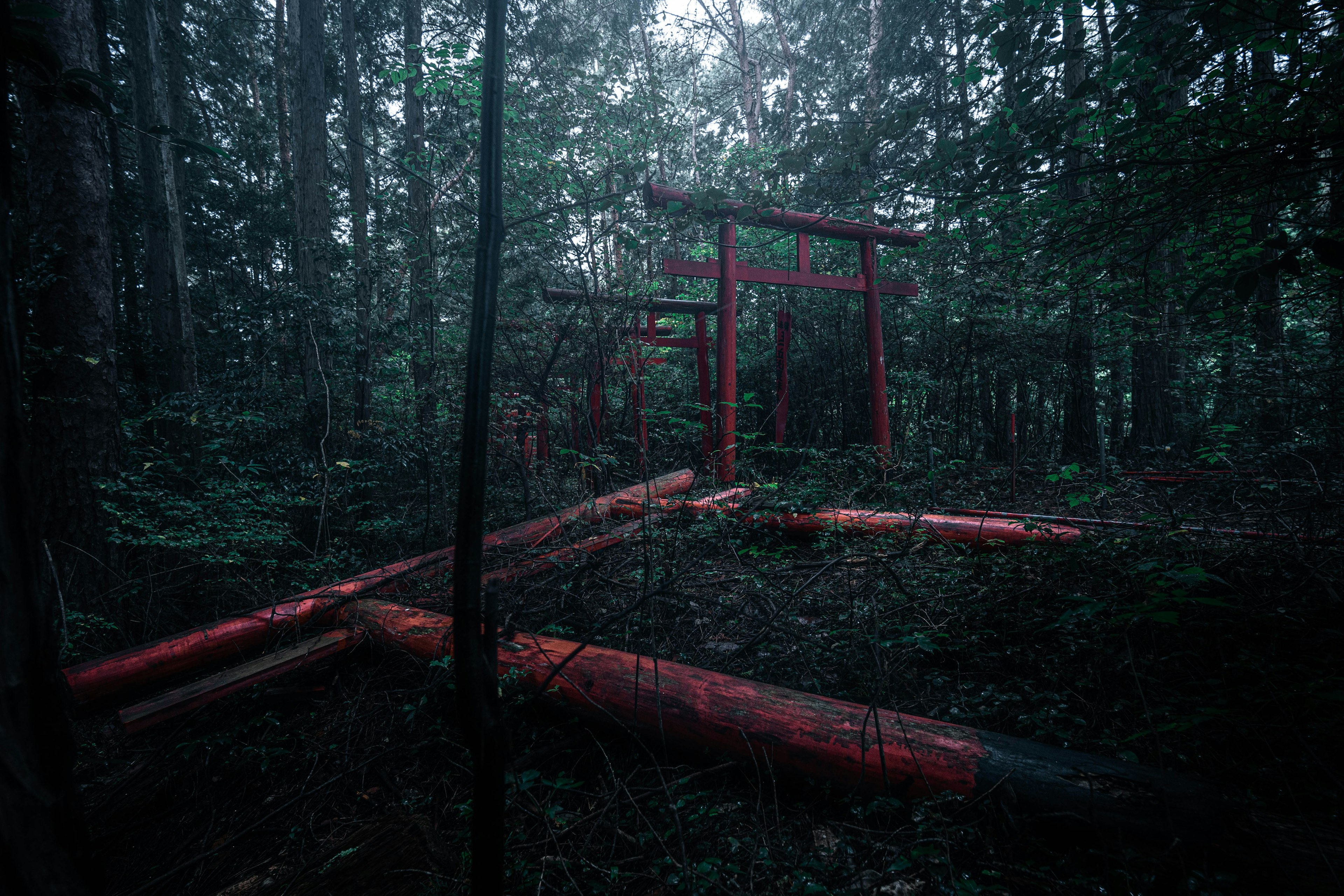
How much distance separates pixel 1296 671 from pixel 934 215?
2.58 meters

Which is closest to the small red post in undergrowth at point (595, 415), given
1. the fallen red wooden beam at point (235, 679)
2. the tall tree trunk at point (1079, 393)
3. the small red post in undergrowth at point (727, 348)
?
the small red post in undergrowth at point (727, 348)

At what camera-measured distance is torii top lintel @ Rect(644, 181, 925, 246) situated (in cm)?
325

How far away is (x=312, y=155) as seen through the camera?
23.4 ft

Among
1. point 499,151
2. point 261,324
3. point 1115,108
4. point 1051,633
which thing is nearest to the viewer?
point 499,151

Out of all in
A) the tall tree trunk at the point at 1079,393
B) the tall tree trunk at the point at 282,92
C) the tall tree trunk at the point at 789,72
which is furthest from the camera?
the tall tree trunk at the point at 789,72

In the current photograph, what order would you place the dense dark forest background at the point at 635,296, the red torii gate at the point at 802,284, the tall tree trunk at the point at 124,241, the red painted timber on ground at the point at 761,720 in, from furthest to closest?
the tall tree trunk at the point at 124,241 < the red torii gate at the point at 802,284 < the dense dark forest background at the point at 635,296 < the red painted timber on ground at the point at 761,720

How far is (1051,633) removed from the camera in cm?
269

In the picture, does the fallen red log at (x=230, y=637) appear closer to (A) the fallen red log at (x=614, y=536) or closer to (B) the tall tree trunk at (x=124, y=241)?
(A) the fallen red log at (x=614, y=536)

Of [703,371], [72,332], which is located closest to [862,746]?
[72,332]

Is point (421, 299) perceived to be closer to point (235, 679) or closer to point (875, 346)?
point (235, 679)

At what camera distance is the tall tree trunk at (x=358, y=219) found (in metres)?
6.30

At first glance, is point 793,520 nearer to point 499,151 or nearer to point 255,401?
point 499,151

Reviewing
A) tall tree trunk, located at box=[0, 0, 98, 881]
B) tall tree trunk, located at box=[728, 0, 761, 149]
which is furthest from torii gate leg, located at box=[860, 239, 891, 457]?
tall tree trunk, located at box=[728, 0, 761, 149]

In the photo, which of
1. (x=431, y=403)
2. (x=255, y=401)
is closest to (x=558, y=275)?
(x=431, y=403)
